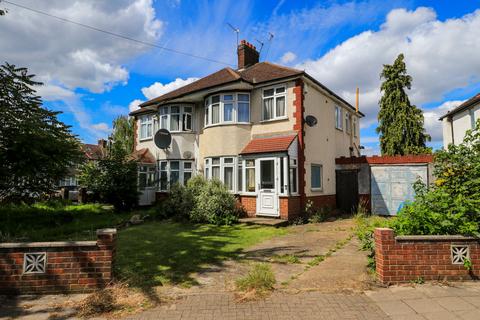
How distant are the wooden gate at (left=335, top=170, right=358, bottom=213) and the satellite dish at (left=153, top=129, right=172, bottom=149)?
9.42 metres

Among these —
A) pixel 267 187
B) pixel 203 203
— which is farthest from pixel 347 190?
pixel 203 203

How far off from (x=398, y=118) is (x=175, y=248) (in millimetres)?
22307

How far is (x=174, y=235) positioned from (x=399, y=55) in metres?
24.0

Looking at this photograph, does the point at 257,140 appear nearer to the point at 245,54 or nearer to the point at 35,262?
the point at 245,54

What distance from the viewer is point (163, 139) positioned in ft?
52.5

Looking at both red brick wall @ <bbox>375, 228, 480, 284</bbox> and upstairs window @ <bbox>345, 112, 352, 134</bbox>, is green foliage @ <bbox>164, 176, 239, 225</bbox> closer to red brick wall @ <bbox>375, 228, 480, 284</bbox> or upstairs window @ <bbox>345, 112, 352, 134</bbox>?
red brick wall @ <bbox>375, 228, 480, 284</bbox>

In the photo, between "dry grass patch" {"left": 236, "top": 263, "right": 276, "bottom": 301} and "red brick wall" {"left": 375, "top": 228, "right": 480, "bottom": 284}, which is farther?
"red brick wall" {"left": 375, "top": 228, "right": 480, "bottom": 284}

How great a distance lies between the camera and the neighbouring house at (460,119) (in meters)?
20.6

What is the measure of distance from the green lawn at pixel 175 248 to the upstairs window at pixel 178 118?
5.97 metres

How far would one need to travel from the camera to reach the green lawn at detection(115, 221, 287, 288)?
549 cm

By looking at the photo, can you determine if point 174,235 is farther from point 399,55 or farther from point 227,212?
point 399,55

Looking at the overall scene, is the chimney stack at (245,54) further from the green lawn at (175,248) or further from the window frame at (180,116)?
the green lawn at (175,248)

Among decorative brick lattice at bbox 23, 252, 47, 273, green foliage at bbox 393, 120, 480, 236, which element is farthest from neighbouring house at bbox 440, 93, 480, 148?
decorative brick lattice at bbox 23, 252, 47, 273

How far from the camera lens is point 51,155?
11766 millimetres
